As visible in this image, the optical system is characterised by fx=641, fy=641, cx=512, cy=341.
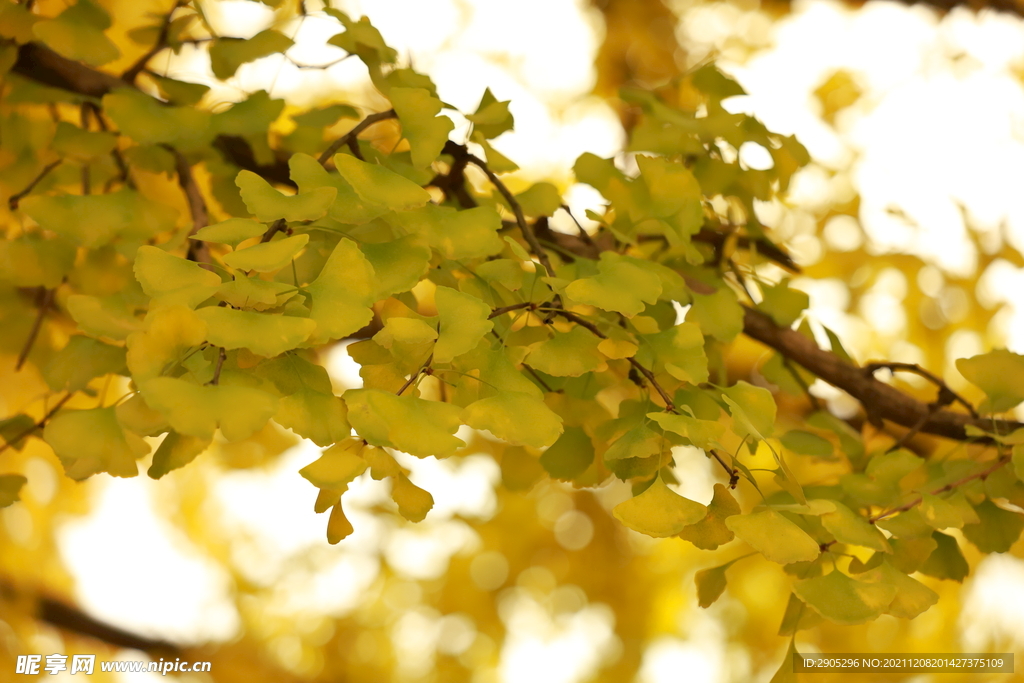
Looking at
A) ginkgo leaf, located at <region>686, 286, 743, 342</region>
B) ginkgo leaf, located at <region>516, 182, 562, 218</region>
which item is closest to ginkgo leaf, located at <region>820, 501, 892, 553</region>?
ginkgo leaf, located at <region>686, 286, 743, 342</region>

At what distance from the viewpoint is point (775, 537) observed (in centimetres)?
26

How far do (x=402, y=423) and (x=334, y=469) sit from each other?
0.03m

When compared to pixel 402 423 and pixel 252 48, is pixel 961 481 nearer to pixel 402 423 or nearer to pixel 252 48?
pixel 402 423

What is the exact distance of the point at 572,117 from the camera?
1486mm

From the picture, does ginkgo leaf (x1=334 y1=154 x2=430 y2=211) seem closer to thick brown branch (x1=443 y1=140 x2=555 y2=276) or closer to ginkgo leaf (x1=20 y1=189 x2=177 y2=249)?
thick brown branch (x1=443 y1=140 x2=555 y2=276)

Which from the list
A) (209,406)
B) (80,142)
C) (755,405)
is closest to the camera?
(209,406)

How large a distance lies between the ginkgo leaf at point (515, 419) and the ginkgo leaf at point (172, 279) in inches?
4.3

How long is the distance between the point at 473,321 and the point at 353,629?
1351 millimetres

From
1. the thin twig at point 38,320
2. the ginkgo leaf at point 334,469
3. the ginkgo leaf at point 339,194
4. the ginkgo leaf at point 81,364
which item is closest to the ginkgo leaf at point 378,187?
the ginkgo leaf at point 339,194

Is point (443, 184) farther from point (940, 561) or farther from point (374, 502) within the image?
point (374, 502)

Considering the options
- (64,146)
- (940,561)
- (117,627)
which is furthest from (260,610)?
(940,561)

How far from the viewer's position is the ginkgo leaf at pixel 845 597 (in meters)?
0.27

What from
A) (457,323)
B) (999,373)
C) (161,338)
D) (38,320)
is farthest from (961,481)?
(38,320)

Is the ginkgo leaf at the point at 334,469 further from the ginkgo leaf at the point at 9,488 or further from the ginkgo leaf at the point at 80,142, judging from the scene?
the ginkgo leaf at the point at 80,142
